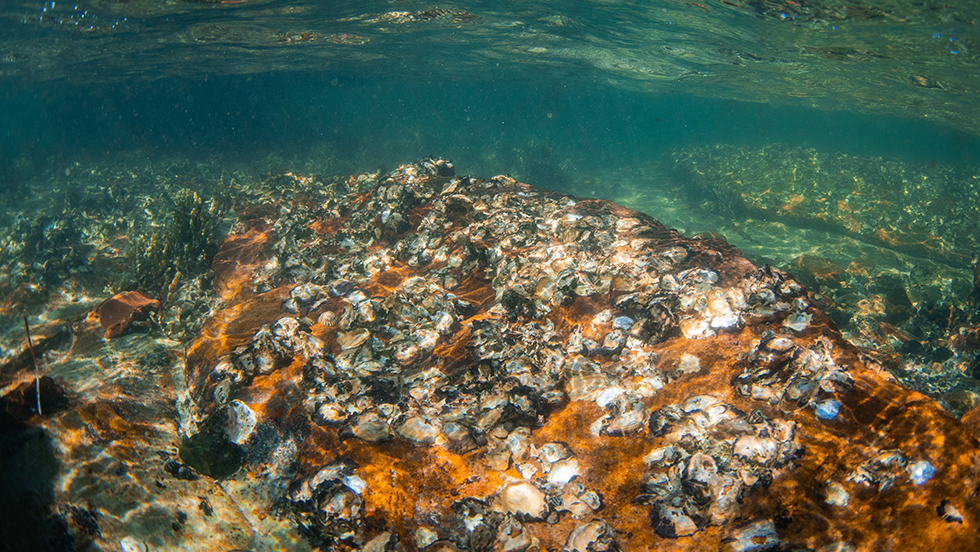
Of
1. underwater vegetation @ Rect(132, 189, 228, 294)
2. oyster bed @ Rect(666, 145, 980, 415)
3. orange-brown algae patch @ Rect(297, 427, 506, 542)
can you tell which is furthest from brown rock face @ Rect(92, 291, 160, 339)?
oyster bed @ Rect(666, 145, 980, 415)

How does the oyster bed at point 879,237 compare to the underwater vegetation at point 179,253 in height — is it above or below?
below

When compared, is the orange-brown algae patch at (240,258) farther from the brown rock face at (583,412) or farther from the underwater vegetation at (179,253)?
the brown rock face at (583,412)

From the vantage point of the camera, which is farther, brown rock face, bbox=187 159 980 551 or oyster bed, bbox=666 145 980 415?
oyster bed, bbox=666 145 980 415

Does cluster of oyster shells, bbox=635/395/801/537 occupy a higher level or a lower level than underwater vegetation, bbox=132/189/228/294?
higher

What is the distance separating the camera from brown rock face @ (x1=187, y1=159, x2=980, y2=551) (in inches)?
109

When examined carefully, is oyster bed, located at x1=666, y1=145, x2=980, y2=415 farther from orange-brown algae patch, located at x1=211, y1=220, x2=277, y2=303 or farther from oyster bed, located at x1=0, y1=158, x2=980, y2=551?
orange-brown algae patch, located at x1=211, y1=220, x2=277, y2=303

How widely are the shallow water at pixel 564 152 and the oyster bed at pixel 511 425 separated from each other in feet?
2.59

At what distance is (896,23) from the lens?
13.6 m

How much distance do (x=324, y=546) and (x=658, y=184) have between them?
1147 inches

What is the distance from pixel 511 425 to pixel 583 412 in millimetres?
700

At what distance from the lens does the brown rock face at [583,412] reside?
2762 mm

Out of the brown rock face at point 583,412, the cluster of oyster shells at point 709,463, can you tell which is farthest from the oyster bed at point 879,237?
the cluster of oyster shells at point 709,463

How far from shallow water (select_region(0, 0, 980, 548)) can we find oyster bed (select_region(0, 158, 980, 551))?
789 millimetres

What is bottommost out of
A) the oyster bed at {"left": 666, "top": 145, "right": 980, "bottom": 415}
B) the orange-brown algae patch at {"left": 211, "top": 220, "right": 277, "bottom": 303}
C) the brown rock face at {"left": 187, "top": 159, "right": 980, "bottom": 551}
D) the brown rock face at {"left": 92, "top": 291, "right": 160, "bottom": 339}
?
the oyster bed at {"left": 666, "top": 145, "right": 980, "bottom": 415}
